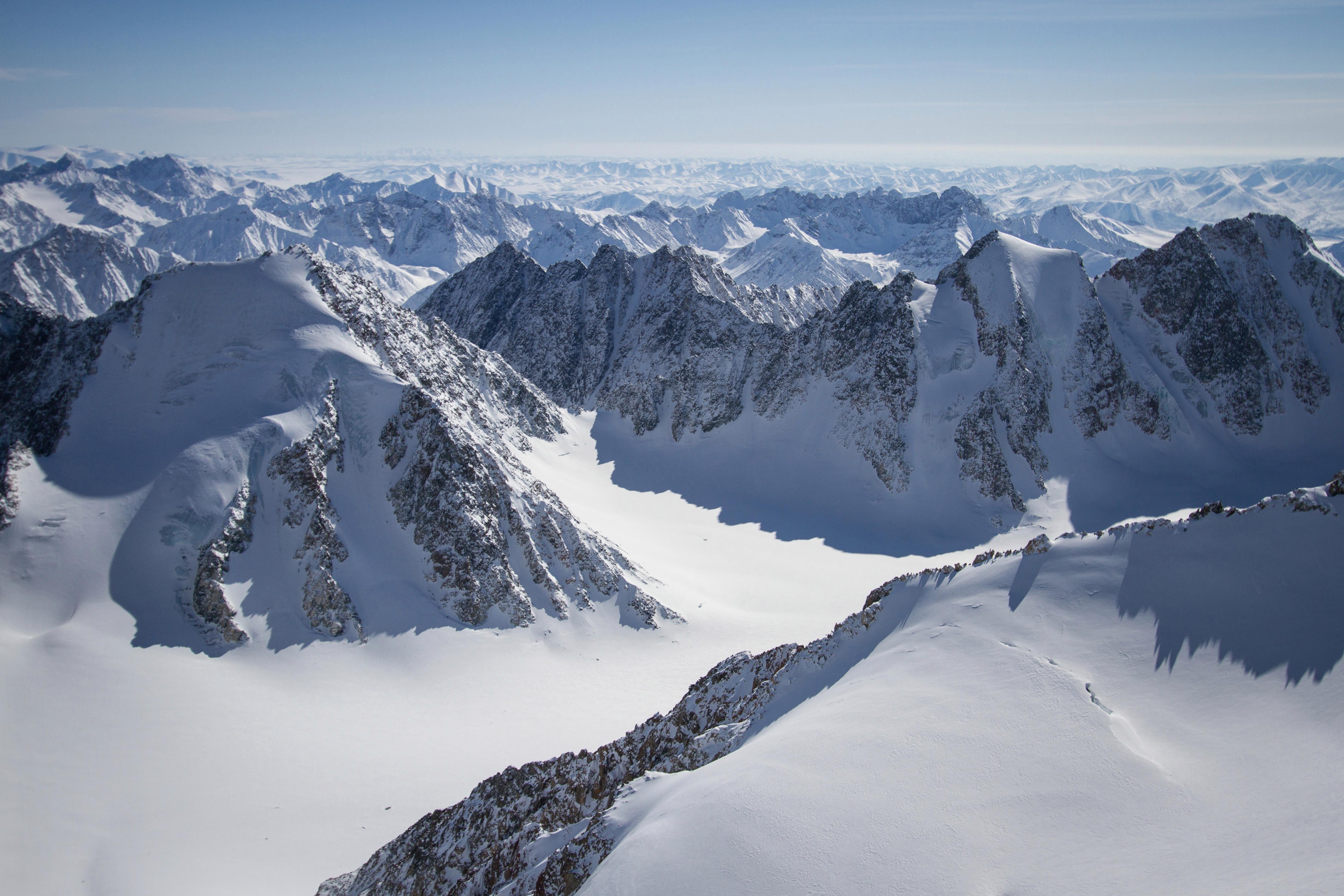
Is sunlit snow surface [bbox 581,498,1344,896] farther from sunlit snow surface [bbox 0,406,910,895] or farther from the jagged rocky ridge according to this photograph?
the jagged rocky ridge

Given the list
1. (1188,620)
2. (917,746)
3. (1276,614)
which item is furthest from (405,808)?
(1276,614)

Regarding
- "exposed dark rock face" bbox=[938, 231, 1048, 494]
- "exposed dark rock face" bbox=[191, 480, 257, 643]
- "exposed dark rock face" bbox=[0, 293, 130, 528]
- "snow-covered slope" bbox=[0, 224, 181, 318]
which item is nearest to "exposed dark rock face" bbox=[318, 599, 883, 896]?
"exposed dark rock face" bbox=[191, 480, 257, 643]

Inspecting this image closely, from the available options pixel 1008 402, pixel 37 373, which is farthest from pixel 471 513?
pixel 1008 402

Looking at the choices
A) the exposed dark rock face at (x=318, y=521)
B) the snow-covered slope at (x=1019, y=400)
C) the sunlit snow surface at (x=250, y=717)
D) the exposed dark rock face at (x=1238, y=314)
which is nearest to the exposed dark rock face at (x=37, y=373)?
the sunlit snow surface at (x=250, y=717)

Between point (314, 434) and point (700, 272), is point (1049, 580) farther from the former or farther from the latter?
point (700, 272)

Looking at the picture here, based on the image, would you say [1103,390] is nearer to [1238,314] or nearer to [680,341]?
[1238,314]

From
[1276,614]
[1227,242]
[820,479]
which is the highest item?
[1227,242]
